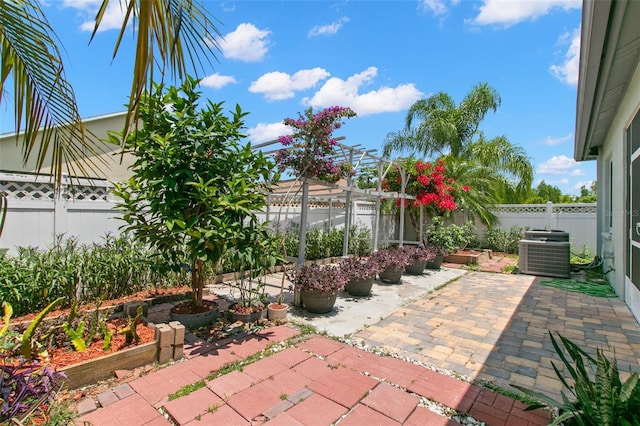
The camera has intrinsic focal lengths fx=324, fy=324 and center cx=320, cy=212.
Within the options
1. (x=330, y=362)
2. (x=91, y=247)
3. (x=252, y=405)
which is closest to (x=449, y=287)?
(x=330, y=362)

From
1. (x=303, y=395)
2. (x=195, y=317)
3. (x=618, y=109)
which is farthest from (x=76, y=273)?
(x=618, y=109)

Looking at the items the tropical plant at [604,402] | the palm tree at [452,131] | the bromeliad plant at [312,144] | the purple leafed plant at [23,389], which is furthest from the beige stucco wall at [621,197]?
the palm tree at [452,131]

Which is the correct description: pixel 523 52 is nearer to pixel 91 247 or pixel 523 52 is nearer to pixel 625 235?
pixel 625 235

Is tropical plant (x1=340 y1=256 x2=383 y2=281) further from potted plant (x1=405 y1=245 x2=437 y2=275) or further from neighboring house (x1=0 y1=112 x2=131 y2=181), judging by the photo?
neighboring house (x1=0 y1=112 x2=131 y2=181)

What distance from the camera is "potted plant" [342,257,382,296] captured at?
5.12 metres

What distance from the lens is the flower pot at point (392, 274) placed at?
6227 mm

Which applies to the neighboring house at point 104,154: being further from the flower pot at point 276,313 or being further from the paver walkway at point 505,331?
the paver walkway at point 505,331

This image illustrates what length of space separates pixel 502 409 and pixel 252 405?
1786mm

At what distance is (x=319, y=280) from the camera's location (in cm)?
437

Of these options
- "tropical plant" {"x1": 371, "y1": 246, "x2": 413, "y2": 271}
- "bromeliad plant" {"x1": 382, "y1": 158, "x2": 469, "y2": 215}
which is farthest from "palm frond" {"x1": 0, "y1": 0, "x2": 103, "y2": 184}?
"bromeliad plant" {"x1": 382, "y1": 158, "x2": 469, "y2": 215}

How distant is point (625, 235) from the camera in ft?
16.4

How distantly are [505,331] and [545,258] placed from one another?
4.54 meters

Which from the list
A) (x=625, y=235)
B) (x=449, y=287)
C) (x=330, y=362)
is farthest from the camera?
(x=449, y=287)

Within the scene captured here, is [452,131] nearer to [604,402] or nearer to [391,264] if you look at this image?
[391,264]
